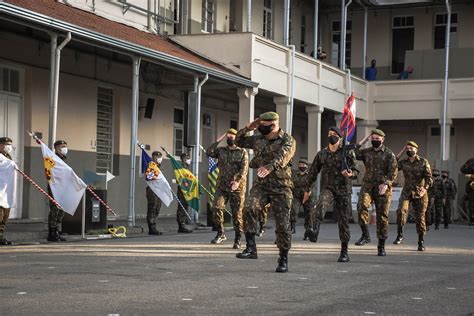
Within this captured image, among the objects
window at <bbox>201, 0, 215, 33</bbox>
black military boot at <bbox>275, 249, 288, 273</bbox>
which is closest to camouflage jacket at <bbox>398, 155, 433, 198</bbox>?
black military boot at <bbox>275, 249, 288, 273</bbox>

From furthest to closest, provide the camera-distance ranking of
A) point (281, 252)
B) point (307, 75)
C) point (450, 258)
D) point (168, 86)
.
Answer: point (307, 75) → point (168, 86) → point (450, 258) → point (281, 252)

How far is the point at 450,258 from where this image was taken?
14.8m

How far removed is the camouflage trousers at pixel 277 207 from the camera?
11.4 m

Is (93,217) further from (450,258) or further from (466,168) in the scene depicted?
(466,168)

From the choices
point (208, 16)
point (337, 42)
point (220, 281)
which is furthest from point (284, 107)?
point (220, 281)

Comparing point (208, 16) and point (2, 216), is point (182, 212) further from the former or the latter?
point (208, 16)

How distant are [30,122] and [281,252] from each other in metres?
10.7

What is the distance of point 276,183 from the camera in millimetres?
11773

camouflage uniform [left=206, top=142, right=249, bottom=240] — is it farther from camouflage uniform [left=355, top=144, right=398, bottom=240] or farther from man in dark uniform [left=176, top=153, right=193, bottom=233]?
man in dark uniform [left=176, top=153, right=193, bottom=233]

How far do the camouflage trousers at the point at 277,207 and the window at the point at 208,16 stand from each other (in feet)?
57.9

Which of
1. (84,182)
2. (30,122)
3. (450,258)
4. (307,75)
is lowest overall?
(450,258)

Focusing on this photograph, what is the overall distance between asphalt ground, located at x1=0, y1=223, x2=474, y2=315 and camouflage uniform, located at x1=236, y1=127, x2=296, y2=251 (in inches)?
25.6

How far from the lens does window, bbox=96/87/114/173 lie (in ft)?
78.1

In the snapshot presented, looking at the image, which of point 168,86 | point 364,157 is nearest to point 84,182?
point 364,157
